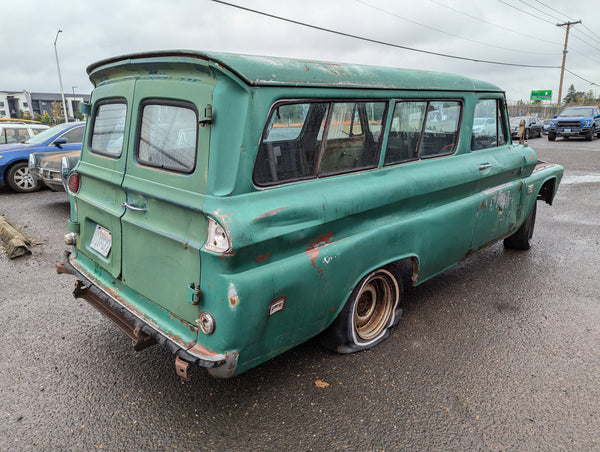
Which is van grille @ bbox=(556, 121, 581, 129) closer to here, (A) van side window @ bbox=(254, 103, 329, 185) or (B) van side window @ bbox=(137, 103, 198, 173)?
(A) van side window @ bbox=(254, 103, 329, 185)

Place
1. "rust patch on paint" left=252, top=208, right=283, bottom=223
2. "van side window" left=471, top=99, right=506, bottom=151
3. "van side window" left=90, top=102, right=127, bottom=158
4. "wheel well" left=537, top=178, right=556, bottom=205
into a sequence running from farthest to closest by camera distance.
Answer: "wheel well" left=537, top=178, right=556, bottom=205 → "van side window" left=471, top=99, right=506, bottom=151 → "van side window" left=90, top=102, right=127, bottom=158 → "rust patch on paint" left=252, top=208, right=283, bottom=223

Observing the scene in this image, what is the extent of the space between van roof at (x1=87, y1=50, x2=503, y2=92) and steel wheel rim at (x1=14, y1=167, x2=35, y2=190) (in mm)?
7255

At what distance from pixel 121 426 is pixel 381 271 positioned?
194 cm

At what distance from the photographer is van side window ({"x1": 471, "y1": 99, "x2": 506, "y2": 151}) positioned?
13.0 feet

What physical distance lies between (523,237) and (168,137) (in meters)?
4.54

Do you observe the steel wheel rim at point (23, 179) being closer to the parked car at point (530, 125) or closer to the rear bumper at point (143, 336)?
the rear bumper at point (143, 336)

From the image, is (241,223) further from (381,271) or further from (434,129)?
(434,129)

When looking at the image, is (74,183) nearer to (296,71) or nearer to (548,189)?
(296,71)

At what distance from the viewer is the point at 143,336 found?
249cm

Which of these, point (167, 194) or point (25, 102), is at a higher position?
point (25, 102)

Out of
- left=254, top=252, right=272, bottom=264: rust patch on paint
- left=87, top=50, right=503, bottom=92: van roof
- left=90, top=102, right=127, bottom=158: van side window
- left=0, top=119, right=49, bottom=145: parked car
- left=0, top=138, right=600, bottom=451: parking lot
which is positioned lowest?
left=0, top=138, right=600, bottom=451: parking lot

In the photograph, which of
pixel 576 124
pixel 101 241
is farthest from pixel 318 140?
pixel 576 124

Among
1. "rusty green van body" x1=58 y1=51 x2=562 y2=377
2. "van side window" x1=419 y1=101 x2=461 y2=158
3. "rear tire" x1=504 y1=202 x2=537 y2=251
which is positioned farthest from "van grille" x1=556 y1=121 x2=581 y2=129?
"rusty green van body" x1=58 y1=51 x2=562 y2=377

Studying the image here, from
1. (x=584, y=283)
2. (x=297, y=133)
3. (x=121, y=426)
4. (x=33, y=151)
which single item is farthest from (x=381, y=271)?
(x=33, y=151)
